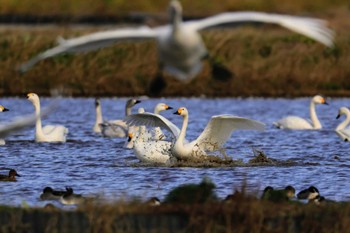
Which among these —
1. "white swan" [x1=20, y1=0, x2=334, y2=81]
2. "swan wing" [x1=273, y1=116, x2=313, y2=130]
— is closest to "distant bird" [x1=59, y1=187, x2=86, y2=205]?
"white swan" [x1=20, y1=0, x2=334, y2=81]

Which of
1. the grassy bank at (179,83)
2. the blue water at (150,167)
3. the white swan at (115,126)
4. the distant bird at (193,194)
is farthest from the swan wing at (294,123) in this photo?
the distant bird at (193,194)

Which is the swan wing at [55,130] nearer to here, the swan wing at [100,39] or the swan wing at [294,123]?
the swan wing at [294,123]

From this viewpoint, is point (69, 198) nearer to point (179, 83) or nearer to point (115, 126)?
point (115, 126)

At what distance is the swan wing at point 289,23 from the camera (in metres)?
10.1

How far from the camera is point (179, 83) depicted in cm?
3092

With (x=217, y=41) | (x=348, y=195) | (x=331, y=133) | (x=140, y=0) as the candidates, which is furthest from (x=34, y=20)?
(x=348, y=195)

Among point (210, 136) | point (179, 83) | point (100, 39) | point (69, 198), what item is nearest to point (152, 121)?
point (210, 136)

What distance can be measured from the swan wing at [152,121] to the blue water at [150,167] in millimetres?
607

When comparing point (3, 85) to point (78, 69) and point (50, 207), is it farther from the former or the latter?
point (50, 207)

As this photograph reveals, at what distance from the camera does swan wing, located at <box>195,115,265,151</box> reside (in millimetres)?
16469

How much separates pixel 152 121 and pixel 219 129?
106 cm

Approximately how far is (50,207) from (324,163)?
802 centimetres

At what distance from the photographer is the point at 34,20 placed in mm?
46656

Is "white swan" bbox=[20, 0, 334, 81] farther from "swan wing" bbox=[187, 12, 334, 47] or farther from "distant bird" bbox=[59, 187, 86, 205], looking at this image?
"distant bird" bbox=[59, 187, 86, 205]
